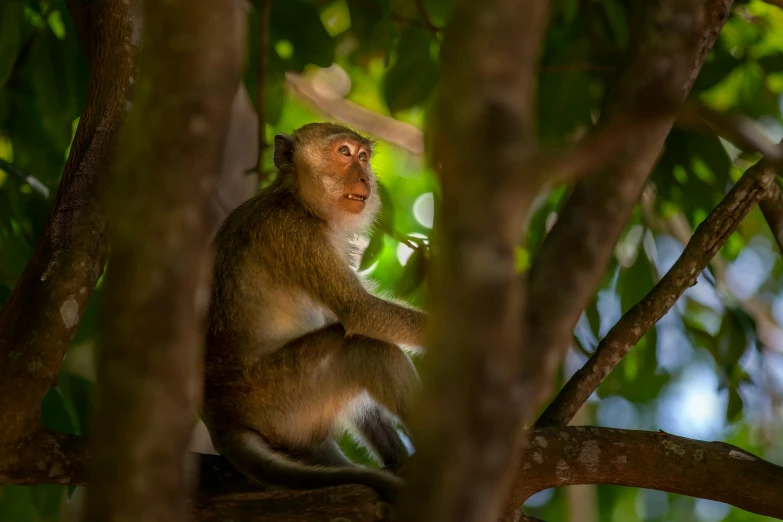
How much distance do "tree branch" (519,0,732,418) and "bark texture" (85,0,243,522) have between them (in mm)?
757

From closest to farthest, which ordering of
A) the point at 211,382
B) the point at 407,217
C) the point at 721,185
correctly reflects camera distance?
1. the point at 211,382
2. the point at 721,185
3. the point at 407,217

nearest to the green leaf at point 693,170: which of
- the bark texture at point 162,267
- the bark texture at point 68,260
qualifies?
the bark texture at point 68,260

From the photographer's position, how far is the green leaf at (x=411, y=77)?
6.23 m

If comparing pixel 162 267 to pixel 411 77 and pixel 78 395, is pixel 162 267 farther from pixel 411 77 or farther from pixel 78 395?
pixel 411 77

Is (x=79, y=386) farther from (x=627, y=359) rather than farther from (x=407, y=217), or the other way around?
(x=407, y=217)

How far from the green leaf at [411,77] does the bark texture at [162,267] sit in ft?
13.7

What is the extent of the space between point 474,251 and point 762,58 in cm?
455

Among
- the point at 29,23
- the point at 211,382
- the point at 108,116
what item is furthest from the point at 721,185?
the point at 29,23

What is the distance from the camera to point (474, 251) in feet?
6.29

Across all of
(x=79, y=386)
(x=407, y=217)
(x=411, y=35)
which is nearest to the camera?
(x=79, y=386)

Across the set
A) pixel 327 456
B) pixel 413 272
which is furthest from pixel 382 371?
pixel 413 272

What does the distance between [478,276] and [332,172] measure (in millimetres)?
4110

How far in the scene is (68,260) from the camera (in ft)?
13.4

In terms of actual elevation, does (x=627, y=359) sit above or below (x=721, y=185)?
below
